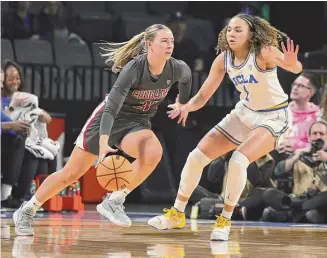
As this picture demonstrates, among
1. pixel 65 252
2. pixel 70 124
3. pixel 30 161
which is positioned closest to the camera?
pixel 65 252

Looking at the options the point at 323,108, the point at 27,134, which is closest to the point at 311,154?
the point at 323,108

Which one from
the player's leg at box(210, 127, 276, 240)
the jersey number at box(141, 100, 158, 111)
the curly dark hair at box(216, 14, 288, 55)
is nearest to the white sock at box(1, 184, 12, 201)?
the jersey number at box(141, 100, 158, 111)

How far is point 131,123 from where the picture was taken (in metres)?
A: 6.45

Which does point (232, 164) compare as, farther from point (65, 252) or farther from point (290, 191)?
point (290, 191)

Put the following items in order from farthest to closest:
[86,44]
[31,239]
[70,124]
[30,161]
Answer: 1. [86,44]
2. [70,124]
3. [30,161]
4. [31,239]

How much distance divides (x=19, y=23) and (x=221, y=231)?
23.6ft

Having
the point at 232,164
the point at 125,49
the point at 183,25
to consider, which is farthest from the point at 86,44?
the point at 232,164

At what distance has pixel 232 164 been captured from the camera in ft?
19.8

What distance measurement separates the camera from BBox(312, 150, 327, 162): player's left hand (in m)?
8.00

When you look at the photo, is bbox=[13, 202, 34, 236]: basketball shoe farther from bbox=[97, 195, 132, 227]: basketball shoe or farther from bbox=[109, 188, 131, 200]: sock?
bbox=[109, 188, 131, 200]: sock

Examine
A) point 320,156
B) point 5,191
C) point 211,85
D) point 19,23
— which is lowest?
point 5,191

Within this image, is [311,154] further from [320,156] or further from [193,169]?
[193,169]

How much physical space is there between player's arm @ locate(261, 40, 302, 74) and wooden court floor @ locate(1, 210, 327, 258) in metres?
1.17

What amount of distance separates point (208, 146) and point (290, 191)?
2.52 m
